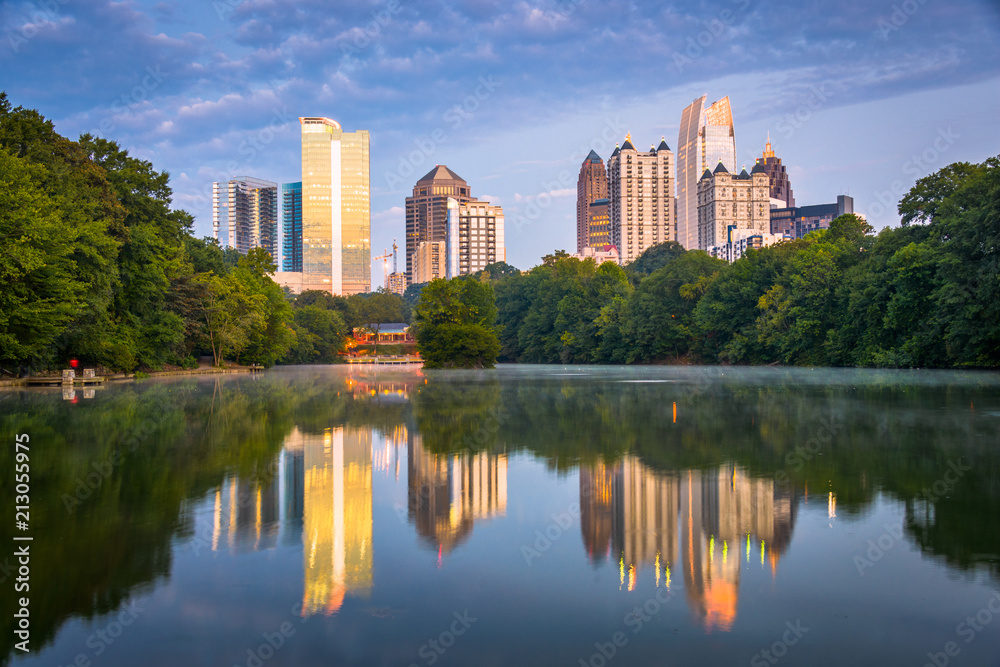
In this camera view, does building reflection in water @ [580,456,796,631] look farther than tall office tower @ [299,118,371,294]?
No

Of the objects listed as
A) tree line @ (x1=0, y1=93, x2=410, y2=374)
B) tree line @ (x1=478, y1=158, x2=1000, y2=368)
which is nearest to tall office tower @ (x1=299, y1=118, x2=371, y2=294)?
tree line @ (x1=478, y1=158, x2=1000, y2=368)

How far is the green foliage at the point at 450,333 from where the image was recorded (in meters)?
62.7

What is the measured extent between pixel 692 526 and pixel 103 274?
34921 millimetres

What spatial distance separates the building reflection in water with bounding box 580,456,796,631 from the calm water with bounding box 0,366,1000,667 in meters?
0.03

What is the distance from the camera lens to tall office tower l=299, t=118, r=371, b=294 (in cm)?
18850

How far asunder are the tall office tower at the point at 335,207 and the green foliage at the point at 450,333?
5243 inches

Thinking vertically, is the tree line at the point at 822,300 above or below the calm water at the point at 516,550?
above

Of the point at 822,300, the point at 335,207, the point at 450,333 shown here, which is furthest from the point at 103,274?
the point at 335,207

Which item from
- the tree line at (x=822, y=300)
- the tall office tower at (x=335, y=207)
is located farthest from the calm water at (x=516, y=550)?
the tall office tower at (x=335, y=207)

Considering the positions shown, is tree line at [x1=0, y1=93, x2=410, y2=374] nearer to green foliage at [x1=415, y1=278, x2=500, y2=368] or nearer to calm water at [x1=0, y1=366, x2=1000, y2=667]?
green foliage at [x1=415, y1=278, x2=500, y2=368]

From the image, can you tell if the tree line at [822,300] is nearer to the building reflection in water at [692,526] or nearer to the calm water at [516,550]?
the calm water at [516,550]

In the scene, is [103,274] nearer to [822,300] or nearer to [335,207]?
[822,300]

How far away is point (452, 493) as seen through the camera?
321 inches

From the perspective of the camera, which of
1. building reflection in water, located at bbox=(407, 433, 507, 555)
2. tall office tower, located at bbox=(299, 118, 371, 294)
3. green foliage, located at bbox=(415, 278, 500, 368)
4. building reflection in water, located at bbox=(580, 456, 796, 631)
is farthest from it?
tall office tower, located at bbox=(299, 118, 371, 294)
